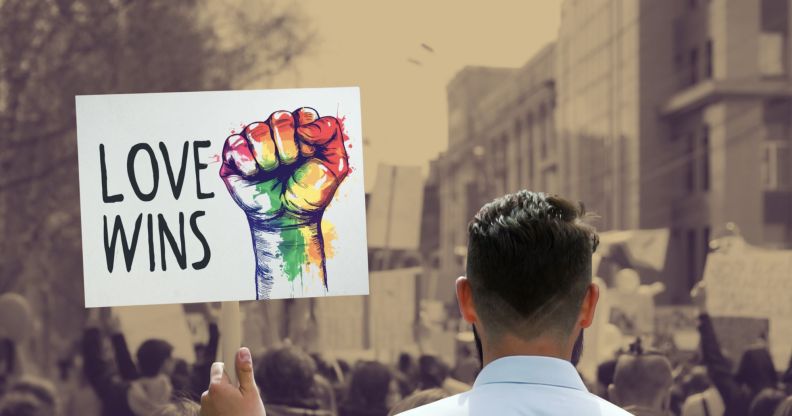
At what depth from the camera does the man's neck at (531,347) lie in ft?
2.66

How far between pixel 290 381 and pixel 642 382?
4.26 ft

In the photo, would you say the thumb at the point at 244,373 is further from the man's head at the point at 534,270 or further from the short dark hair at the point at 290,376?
the short dark hair at the point at 290,376

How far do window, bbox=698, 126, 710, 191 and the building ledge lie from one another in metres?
0.11

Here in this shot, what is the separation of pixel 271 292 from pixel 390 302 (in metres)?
2.33

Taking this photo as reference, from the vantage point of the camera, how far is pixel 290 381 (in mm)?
3635

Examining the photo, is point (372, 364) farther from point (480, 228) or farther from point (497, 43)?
point (480, 228)

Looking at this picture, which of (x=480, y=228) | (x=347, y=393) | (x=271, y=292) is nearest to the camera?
(x=480, y=228)

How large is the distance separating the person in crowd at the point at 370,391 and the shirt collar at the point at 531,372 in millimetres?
2808

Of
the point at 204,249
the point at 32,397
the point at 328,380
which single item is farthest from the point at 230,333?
the point at 32,397

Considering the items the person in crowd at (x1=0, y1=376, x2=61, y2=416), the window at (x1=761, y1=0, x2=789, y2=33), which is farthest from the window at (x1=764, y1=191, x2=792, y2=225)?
the person in crowd at (x1=0, y1=376, x2=61, y2=416)

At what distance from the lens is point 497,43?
3.77 metres

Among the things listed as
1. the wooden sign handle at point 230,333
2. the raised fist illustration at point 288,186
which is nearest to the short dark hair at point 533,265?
the wooden sign handle at point 230,333

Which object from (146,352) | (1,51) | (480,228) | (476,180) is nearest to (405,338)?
(476,180)

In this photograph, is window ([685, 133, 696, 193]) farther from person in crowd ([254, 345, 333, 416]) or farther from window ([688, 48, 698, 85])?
person in crowd ([254, 345, 333, 416])
